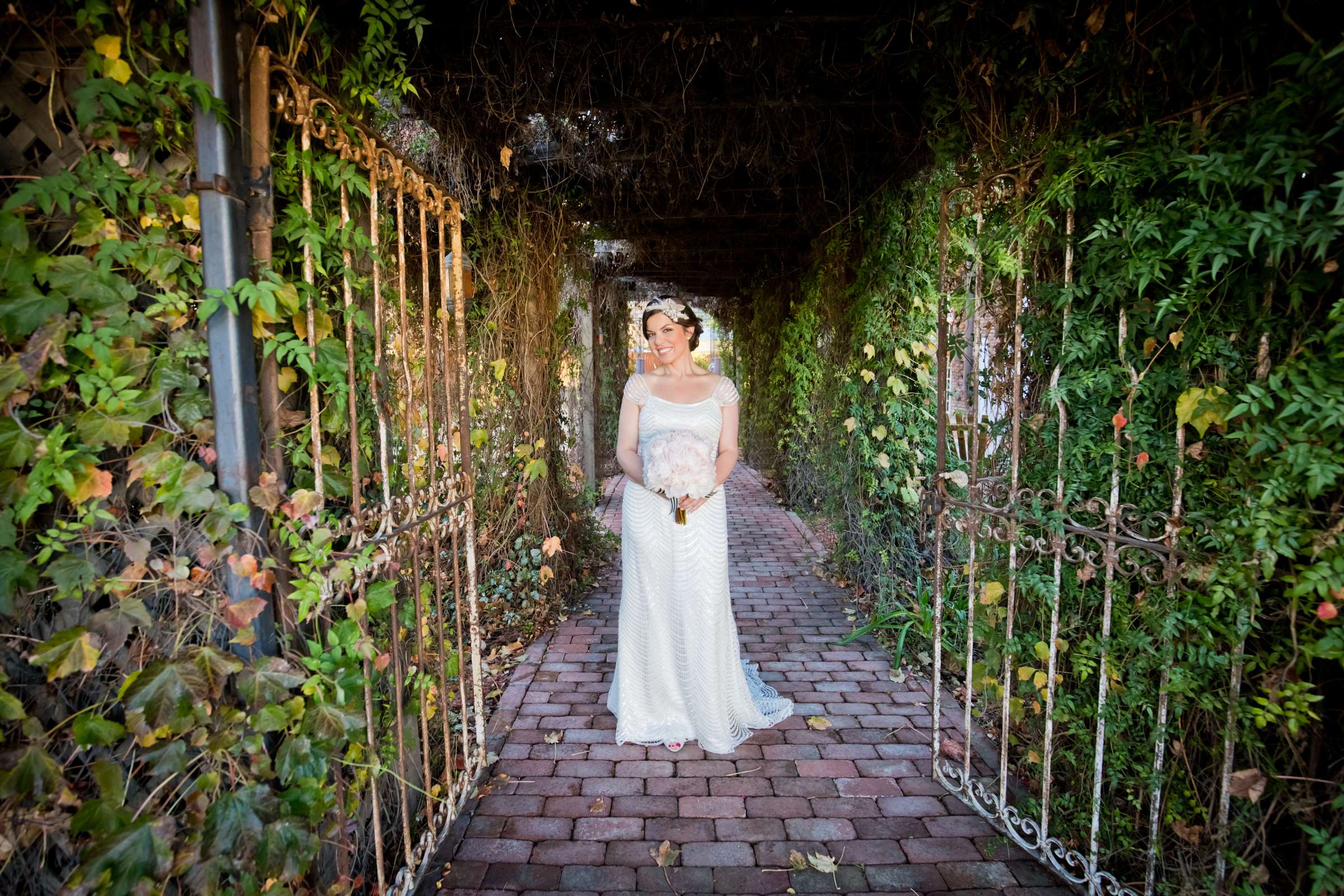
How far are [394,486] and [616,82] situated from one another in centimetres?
274

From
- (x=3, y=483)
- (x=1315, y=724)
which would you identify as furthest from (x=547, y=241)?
(x=1315, y=724)

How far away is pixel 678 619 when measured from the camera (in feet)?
10.1

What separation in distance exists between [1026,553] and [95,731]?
2.94 meters

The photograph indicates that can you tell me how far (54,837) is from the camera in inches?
53.6

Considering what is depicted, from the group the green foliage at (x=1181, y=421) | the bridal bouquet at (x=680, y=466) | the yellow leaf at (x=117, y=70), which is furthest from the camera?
the bridal bouquet at (x=680, y=466)

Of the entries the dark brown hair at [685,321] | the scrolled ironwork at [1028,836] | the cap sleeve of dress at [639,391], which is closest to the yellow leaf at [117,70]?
the dark brown hair at [685,321]

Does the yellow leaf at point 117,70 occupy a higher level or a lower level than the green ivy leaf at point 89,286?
higher

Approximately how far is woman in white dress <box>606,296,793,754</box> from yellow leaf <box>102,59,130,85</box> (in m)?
2.03

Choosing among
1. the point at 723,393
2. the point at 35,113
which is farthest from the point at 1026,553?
the point at 35,113

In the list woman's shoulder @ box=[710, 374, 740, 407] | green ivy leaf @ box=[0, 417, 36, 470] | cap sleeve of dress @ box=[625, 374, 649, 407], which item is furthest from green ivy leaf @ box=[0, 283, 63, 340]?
woman's shoulder @ box=[710, 374, 740, 407]

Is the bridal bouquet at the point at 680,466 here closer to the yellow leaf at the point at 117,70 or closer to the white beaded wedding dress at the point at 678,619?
the white beaded wedding dress at the point at 678,619

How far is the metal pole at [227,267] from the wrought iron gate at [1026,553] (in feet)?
7.79

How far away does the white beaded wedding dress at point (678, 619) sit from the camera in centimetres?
301

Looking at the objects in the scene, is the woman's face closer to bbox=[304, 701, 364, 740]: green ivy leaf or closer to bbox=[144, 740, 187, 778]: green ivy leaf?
bbox=[304, 701, 364, 740]: green ivy leaf
